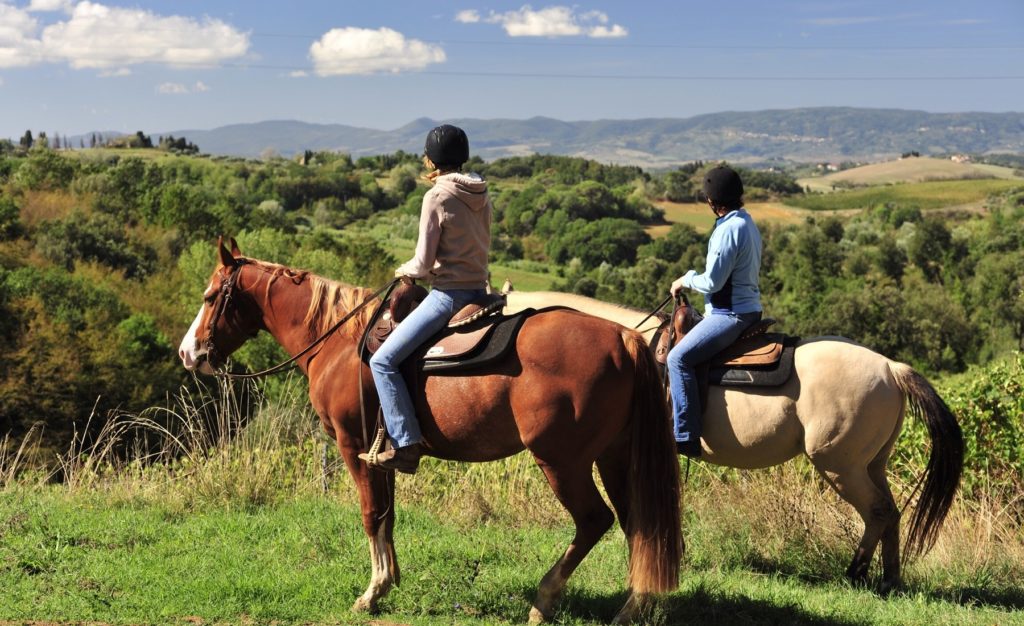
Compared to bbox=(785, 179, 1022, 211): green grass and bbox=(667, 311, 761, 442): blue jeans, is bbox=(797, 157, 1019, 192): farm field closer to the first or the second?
bbox=(785, 179, 1022, 211): green grass

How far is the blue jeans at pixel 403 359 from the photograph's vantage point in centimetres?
511

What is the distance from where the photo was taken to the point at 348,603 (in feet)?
17.6

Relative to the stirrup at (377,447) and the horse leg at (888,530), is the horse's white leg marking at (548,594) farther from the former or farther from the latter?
the horse leg at (888,530)

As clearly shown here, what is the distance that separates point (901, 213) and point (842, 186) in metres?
66.8

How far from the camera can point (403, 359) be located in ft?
16.9

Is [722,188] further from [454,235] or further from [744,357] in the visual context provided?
[454,235]

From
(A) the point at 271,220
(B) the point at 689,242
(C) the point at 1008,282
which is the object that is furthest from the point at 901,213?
(A) the point at 271,220

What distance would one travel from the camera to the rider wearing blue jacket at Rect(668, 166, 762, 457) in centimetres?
580

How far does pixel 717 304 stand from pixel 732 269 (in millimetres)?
274

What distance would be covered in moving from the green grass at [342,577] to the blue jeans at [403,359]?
1058mm

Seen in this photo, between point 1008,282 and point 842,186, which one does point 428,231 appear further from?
point 842,186

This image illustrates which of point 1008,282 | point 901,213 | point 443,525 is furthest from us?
point 901,213

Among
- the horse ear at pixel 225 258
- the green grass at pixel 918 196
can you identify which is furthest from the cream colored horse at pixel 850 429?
the green grass at pixel 918 196

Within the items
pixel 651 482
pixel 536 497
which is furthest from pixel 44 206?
pixel 651 482
